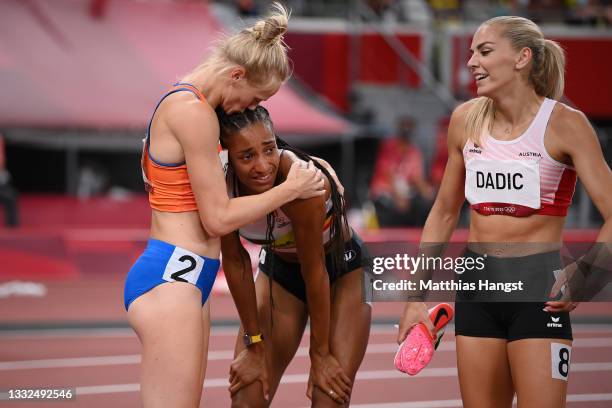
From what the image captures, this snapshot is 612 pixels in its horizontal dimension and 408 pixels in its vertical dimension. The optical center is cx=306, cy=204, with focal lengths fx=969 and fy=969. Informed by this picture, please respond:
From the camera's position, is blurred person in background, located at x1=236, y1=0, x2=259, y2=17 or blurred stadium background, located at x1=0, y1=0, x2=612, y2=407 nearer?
blurred stadium background, located at x1=0, y1=0, x2=612, y2=407

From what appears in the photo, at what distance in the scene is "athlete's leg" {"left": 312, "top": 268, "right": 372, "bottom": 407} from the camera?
16.0 ft

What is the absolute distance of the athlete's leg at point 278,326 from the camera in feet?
16.6

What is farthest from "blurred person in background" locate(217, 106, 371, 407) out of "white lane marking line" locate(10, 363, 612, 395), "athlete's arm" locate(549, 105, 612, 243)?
"white lane marking line" locate(10, 363, 612, 395)

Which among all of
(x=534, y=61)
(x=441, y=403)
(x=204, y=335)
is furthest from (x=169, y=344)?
(x=441, y=403)

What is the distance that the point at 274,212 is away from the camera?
15.6 feet

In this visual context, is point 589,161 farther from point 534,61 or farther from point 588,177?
point 534,61

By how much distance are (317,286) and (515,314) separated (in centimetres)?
93

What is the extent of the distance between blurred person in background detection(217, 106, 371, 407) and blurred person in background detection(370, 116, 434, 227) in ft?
29.6

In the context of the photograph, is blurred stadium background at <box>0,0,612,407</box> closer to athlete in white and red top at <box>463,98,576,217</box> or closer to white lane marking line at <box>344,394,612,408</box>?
white lane marking line at <box>344,394,612,408</box>

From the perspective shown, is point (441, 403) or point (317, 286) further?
point (441, 403)

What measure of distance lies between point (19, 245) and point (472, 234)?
29.6ft

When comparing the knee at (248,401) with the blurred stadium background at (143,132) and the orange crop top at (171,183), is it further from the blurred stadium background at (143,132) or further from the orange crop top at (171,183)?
the blurred stadium background at (143,132)

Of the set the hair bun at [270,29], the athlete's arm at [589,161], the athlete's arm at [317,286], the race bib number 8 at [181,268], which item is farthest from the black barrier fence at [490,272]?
the hair bun at [270,29]

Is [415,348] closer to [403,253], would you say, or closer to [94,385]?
[403,253]
